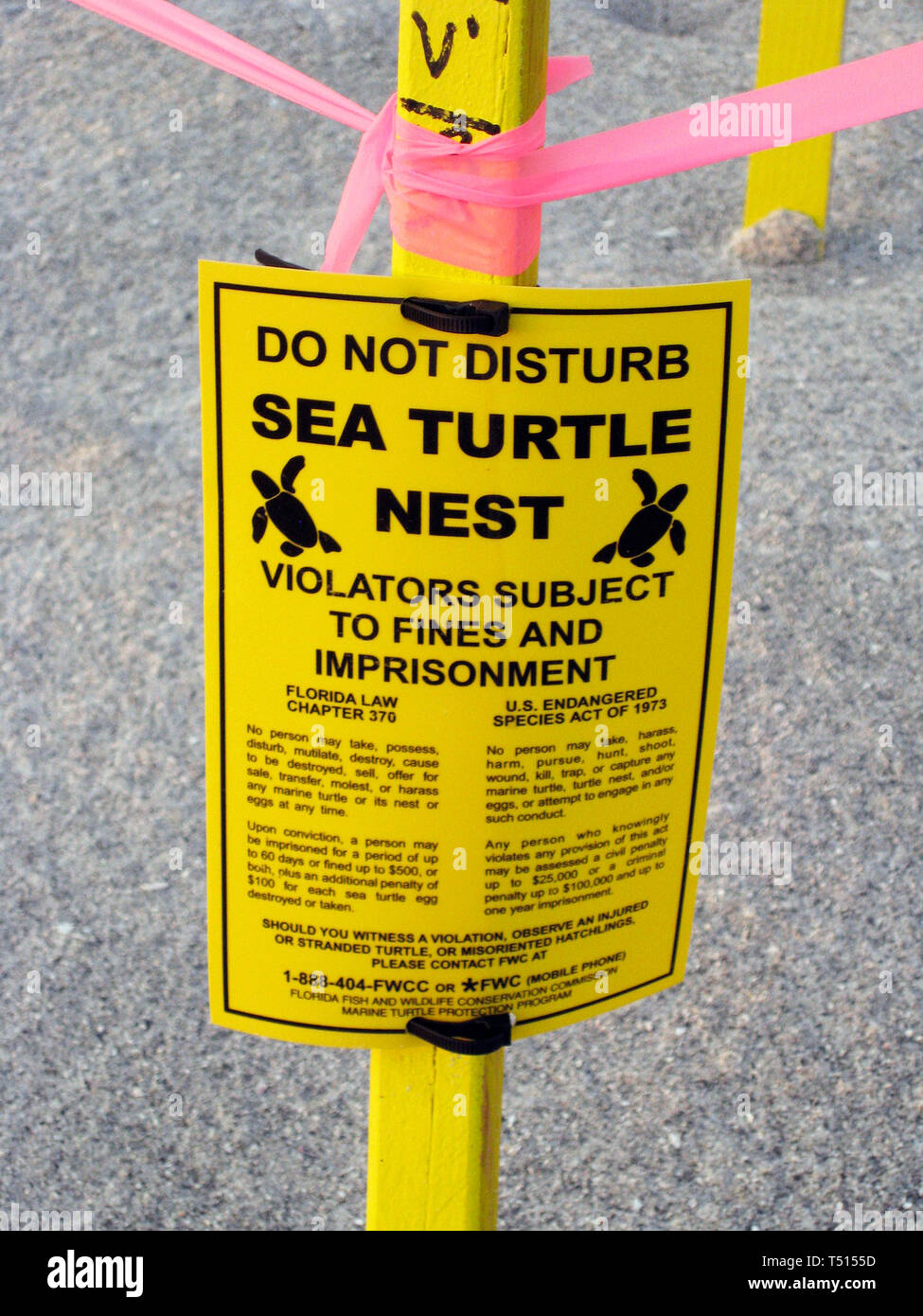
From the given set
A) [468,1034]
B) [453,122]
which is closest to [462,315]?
[453,122]

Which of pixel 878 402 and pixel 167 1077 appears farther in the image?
pixel 878 402

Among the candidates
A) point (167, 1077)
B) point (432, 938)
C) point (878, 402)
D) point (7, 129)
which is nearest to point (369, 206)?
point (432, 938)

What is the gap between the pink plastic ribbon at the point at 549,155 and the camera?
0.98 meters

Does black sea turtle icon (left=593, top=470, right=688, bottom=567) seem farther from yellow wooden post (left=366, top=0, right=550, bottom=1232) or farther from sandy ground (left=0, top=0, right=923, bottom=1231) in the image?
sandy ground (left=0, top=0, right=923, bottom=1231)

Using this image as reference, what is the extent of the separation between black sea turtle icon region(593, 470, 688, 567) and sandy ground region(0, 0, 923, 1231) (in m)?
1.43

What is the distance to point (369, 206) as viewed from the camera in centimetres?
110

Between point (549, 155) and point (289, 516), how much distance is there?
0.38 meters

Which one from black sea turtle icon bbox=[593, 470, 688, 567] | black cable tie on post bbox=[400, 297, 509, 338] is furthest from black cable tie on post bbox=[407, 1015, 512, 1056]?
black cable tie on post bbox=[400, 297, 509, 338]

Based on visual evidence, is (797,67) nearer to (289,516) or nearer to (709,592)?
(709,592)

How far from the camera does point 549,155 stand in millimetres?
1000

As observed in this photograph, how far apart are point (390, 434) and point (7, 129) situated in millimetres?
3618

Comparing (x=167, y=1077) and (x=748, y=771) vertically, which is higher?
(x=748, y=771)

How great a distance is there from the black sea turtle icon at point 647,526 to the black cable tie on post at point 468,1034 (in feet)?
1.51

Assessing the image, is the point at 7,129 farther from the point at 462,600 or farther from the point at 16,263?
the point at 462,600
